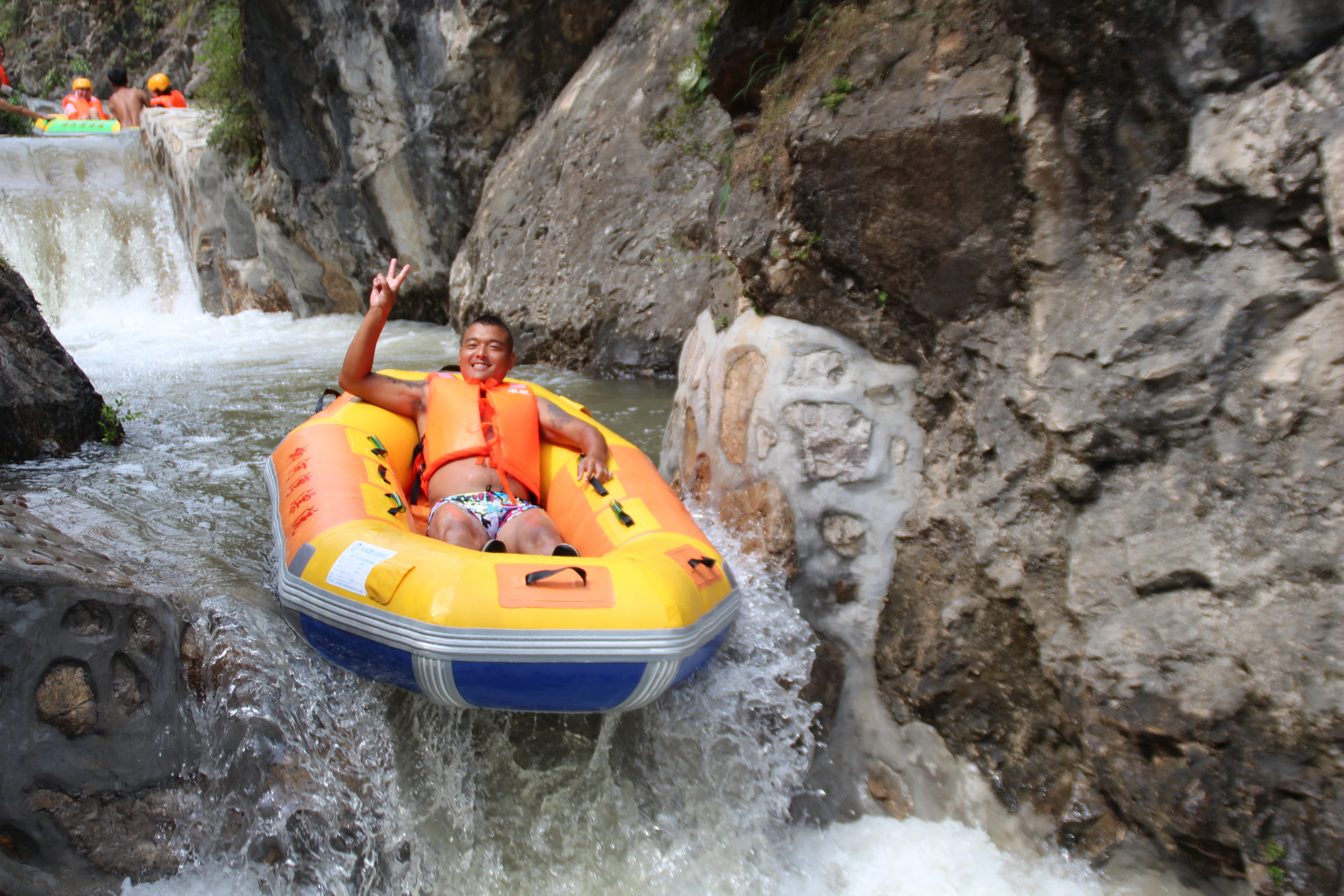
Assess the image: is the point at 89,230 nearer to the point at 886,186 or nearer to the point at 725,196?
the point at 725,196

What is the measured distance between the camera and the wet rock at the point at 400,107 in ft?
24.1

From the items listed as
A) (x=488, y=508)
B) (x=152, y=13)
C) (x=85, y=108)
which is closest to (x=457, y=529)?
(x=488, y=508)

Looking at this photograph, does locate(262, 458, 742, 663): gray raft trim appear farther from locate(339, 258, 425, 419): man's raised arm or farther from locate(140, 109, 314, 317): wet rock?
locate(140, 109, 314, 317): wet rock

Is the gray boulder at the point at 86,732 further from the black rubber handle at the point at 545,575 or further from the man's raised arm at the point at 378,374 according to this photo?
the man's raised arm at the point at 378,374

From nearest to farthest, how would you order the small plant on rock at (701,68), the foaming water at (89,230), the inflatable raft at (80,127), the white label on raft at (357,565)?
the white label on raft at (357,565) → the small plant on rock at (701,68) → the foaming water at (89,230) → the inflatable raft at (80,127)

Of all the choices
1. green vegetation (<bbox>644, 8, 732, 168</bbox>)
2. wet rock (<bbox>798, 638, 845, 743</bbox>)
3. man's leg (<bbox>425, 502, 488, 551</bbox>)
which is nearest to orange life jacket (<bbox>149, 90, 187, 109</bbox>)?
green vegetation (<bbox>644, 8, 732, 168</bbox>)

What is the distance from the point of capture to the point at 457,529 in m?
2.68

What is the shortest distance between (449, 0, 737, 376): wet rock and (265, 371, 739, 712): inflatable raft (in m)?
3.64

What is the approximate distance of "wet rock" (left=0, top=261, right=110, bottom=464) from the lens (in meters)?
3.66

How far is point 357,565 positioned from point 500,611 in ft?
1.51

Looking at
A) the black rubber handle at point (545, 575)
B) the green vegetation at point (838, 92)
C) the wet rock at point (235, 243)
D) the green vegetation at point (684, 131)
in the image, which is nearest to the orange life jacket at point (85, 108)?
the wet rock at point (235, 243)

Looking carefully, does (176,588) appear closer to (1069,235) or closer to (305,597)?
(305,597)

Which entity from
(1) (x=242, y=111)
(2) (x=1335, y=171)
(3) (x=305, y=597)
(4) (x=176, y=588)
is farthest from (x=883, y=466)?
(1) (x=242, y=111)

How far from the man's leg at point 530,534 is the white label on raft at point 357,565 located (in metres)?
0.49
